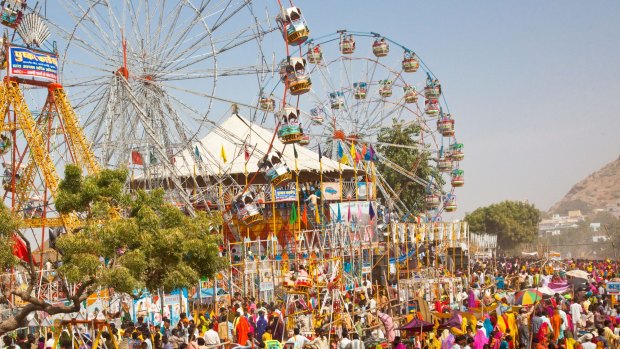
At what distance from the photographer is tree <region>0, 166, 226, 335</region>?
1470 cm

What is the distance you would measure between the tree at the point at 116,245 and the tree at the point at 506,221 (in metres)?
92.8

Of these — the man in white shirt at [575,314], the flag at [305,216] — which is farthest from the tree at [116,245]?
the flag at [305,216]

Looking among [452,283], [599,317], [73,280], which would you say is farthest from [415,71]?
A: [73,280]

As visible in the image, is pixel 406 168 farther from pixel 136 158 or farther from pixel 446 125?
pixel 136 158

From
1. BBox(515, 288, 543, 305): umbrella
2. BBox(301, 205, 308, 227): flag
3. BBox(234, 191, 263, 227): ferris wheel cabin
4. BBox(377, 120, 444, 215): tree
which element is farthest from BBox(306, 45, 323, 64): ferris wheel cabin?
BBox(515, 288, 543, 305): umbrella

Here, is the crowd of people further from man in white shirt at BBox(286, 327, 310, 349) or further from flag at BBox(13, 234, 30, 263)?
flag at BBox(13, 234, 30, 263)

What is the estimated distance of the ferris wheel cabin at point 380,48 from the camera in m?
46.2

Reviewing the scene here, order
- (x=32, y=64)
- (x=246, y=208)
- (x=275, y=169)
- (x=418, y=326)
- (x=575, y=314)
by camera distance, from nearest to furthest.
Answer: (x=418, y=326), (x=575, y=314), (x=32, y=64), (x=275, y=169), (x=246, y=208)

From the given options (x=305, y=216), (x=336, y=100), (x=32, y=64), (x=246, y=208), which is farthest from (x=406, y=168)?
(x=32, y=64)

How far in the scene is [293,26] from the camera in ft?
96.1

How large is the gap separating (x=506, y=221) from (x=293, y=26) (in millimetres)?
82226

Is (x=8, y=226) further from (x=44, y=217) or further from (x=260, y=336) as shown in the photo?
(x=44, y=217)

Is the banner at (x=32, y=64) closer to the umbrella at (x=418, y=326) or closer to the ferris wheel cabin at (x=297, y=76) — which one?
the ferris wheel cabin at (x=297, y=76)

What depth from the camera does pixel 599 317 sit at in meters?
20.0
